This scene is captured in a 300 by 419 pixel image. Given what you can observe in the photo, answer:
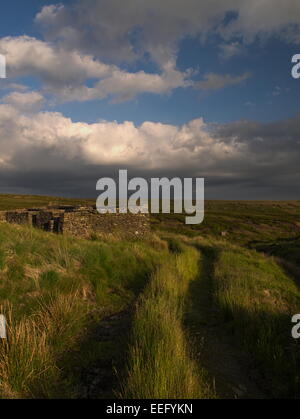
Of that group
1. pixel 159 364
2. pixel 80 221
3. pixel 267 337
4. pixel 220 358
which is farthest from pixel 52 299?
pixel 80 221

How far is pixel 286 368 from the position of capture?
15.1ft

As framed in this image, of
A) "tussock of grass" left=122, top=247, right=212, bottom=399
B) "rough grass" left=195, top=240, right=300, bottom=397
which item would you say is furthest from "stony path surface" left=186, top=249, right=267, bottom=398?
"tussock of grass" left=122, top=247, right=212, bottom=399

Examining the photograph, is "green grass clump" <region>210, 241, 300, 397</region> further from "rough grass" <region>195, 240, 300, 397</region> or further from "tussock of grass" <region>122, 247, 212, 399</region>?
"tussock of grass" <region>122, 247, 212, 399</region>

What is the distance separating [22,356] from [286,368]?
410 centimetres

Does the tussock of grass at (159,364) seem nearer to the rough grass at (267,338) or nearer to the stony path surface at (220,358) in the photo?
the stony path surface at (220,358)

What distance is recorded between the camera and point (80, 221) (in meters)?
17.7

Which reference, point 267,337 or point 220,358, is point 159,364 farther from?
point 267,337

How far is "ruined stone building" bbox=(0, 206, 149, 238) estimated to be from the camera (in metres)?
17.2

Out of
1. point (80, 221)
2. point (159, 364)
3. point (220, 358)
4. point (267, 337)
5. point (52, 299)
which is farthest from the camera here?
point (80, 221)

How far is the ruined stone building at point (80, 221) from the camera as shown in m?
17.2

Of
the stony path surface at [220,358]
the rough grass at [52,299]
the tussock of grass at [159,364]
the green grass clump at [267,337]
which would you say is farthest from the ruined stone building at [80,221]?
the tussock of grass at [159,364]

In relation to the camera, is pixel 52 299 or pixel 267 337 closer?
pixel 267 337

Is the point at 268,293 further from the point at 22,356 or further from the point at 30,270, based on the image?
the point at 22,356
